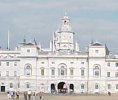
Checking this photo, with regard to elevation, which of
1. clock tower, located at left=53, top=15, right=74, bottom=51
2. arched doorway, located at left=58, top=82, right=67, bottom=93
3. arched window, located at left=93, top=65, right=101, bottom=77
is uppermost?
clock tower, located at left=53, top=15, right=74, bottom=51

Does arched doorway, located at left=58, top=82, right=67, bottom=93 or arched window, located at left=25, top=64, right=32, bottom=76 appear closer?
arched window, located at left=25, top=64, right=32, bottom=76

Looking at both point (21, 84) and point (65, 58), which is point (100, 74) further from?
point (21, 84)

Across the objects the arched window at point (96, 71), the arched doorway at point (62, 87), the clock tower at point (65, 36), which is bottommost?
the arched doorway at point (62, 87)

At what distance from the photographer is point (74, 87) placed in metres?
114

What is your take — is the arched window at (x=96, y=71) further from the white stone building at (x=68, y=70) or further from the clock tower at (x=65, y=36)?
the clock tower at (x=65, y=36)

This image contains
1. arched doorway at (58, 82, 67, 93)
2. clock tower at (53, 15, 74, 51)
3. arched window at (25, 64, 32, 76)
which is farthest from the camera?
clock tower at (53, 15, 74, 51)

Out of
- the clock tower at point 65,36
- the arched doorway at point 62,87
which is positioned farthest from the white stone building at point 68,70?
the clock tower at point 65,36

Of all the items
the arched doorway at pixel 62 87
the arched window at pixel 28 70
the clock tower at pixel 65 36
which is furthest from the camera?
the clock tower at pixel 65 36

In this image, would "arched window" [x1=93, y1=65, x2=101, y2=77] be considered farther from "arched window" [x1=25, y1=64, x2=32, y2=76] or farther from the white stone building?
"arched window" [x1=25, y1=64, x2=32, y2=76]

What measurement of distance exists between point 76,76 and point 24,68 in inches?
445

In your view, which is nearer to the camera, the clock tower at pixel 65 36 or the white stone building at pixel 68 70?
the white stone building at pixel 68 70

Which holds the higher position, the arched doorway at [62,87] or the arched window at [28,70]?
the arched window at [28,70]

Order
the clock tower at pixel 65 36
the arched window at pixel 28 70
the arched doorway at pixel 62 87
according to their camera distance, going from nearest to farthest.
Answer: the arched window at pixel 28 70
the arched doorway at pixel 62 87
the clock tower at pixel 65 36

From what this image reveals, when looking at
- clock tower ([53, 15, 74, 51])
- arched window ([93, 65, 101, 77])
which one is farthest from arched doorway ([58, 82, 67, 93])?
clock tower ([53, 15, 74, 51])
